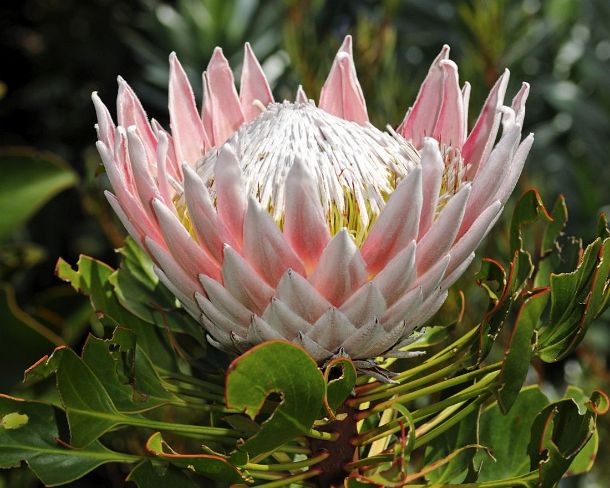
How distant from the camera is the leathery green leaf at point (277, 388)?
779 mm

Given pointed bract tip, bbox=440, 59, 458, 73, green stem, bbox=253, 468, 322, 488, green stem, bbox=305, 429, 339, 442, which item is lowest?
green stem, bbox=253, 468, 322, 488

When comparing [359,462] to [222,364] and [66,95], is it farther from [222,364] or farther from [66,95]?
[66,95]

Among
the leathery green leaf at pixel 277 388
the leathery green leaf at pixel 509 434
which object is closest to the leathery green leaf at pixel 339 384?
the leathery green leaf at pixel 277 388

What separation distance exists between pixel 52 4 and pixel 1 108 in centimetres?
48

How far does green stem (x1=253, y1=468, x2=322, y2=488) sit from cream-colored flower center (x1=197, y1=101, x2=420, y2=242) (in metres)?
0.26

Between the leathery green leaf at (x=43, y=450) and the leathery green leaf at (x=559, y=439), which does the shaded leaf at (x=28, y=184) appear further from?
the leathery green leaf at (x=559, y=439)

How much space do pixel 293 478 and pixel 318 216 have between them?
30 centimetres

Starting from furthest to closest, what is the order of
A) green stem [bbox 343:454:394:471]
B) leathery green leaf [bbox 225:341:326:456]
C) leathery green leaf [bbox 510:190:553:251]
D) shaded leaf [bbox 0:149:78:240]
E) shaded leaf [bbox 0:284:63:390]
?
shaded leaf [bbox 0:149:78:240]
shaded leaf [bbox 0:284:63:390]
leathery green leaf [bbox 510:190:553:251]
green stem [bbox 343:454:394:471]
leathery green leaf [bbox 225:341:326:456]

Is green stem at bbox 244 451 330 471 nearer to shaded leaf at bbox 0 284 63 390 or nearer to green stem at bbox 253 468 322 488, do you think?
green stem at bbox 253 468 322 488

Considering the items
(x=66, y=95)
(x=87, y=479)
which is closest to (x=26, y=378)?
(x=87, y=479)

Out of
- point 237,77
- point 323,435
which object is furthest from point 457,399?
point 237,77

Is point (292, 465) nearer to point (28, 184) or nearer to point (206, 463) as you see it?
point (206, 463)

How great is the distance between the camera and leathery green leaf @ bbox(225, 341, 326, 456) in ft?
2.56

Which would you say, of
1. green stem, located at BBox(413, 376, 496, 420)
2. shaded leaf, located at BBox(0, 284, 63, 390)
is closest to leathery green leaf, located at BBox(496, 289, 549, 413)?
green stem, located at BBox(413, 376, 496, 420)
